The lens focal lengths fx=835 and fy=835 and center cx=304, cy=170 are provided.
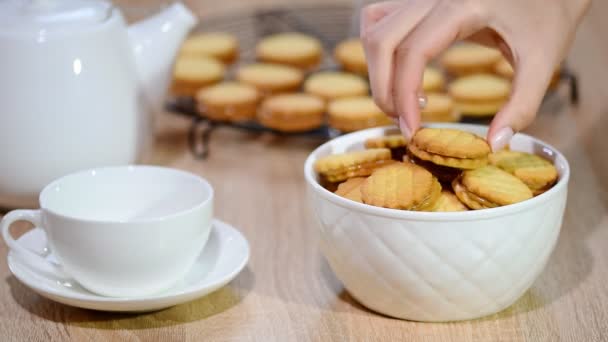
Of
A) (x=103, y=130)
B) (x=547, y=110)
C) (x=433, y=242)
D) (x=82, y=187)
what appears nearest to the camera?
(x=433, y=242)

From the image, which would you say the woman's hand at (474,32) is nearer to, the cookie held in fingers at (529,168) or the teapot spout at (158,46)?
the cookie held in fingers at (529,168)

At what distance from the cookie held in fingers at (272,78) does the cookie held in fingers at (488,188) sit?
46 centimetres

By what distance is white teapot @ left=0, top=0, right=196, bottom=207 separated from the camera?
692 millimetres

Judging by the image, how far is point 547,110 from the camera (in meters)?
1.01

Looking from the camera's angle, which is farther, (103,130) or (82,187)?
(103,130)

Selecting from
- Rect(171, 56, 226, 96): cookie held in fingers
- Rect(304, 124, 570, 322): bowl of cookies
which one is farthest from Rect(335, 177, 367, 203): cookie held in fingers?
Rect(171, 56, 226, 96): cookie held in fingers

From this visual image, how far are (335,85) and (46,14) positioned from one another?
1.21 ft

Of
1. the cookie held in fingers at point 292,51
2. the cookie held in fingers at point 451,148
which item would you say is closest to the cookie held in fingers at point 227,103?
the cookie held in fingers at point 292,51

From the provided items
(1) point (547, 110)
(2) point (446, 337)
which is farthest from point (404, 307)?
(1) point (547, 110)

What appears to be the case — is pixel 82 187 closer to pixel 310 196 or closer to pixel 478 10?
pixel 310 196

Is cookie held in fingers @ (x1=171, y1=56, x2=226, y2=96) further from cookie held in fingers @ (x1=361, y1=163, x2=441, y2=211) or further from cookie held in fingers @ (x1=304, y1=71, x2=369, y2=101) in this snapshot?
cookie held in fingers @ (x1=361, y1=163, x2=441, y2=211)

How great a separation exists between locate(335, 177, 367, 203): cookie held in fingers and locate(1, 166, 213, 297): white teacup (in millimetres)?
92

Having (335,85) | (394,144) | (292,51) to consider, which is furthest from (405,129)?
(292,51)

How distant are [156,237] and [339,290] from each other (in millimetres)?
151
